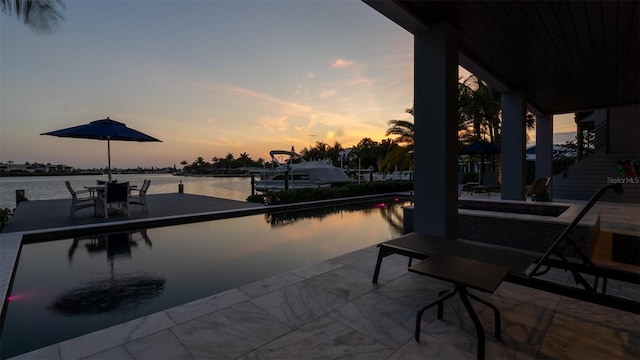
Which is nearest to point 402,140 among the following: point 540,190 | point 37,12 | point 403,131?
point 403,131

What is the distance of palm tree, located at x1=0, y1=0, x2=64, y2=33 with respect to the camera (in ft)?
14.6

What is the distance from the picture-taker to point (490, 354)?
1.85 m

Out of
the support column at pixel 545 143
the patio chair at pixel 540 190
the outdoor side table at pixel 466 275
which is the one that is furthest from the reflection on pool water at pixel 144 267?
the support column at pixel 545 143

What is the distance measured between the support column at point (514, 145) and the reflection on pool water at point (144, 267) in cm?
336

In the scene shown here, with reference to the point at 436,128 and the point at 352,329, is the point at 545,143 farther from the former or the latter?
the point at 352,329

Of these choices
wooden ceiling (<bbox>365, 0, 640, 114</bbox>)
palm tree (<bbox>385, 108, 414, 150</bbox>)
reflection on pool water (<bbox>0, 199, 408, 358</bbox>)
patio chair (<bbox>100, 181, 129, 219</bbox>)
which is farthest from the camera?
palm tree (<bbox>385, 108, 414, 150</bbox>)

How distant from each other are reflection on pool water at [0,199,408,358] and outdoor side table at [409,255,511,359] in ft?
7.62

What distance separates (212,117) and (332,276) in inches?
626

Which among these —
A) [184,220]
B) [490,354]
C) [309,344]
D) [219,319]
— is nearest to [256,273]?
[219,319]

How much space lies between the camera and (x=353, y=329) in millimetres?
2176

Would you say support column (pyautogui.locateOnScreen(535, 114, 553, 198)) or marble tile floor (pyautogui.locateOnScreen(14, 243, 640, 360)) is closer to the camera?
marble tile floor (pyautogui.locateOnScreen(14, 243, 640, 360))

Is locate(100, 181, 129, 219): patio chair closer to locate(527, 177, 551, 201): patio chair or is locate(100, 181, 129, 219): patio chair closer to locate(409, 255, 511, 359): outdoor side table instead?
locate(409, 255, 511, 359): outdoor side table

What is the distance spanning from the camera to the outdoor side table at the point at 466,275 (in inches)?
67.3

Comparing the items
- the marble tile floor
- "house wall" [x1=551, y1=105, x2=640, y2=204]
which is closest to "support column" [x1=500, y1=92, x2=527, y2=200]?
"house wall" [x1=551, y1=105, x2=640, y2=204]
